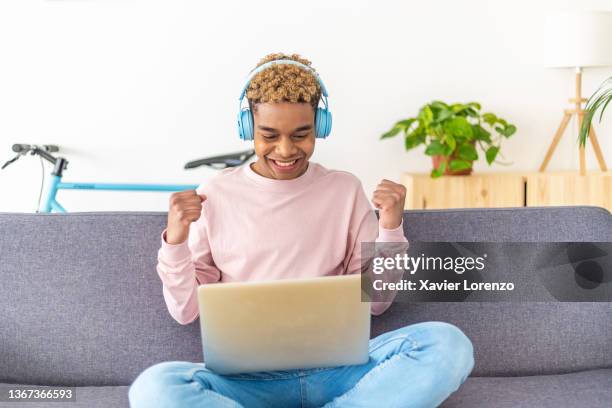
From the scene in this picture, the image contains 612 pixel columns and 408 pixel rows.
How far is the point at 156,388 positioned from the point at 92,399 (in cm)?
32

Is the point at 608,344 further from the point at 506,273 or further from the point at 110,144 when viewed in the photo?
the point at 110,144

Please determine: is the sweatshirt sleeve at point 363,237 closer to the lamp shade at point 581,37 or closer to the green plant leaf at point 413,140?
the green plant leaf at point 413,140

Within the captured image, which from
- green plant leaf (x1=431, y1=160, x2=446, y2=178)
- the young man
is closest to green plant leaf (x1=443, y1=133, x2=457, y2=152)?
green plant leaf (x1=431, y1=160, x2=446, y2=178)

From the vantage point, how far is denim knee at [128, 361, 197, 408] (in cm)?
143

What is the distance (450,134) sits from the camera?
375 cm

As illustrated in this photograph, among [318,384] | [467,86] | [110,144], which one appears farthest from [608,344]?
[110,144]

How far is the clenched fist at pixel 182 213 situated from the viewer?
5.32 ft

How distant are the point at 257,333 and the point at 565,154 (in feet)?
10.3

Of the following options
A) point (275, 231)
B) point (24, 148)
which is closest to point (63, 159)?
point (24, 148)

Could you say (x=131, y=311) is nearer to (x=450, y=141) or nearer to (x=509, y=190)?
(x=450, y=141)

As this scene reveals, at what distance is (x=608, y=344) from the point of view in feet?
6.09

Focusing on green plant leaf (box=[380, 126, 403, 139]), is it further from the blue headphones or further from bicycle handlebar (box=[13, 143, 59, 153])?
the blue headphones

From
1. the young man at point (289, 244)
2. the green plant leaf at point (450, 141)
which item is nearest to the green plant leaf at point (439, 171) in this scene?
the green plant leaf at point (450, 141)

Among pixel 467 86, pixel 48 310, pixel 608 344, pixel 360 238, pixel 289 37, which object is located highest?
pixel 289 37
